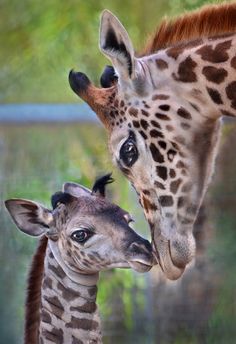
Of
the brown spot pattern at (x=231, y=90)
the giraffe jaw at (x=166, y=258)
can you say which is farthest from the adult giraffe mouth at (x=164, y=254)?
the brown spot pattern at (x=231, y=90)

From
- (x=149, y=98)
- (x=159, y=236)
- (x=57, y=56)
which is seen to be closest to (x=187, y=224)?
(x=159, y=236)

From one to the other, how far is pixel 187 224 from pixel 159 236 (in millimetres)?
92

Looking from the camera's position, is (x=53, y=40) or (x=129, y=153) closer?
(x=129, y=153)

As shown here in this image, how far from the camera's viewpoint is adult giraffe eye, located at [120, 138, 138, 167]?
363 cm

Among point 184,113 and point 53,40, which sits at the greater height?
point 53,40

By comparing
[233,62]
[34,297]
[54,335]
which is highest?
[233,62]

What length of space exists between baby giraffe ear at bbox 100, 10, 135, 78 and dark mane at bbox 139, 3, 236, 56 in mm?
195

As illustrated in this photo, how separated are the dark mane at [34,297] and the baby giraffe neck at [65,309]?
64 mm

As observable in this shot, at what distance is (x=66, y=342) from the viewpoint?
399 centimetres

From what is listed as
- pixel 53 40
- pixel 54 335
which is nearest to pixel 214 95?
pixel 54 335

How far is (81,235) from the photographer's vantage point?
12.9ft

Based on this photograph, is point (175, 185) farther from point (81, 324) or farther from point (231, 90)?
point (81, 324)

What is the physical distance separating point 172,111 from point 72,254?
1.99 feet

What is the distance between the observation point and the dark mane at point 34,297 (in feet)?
13.3
